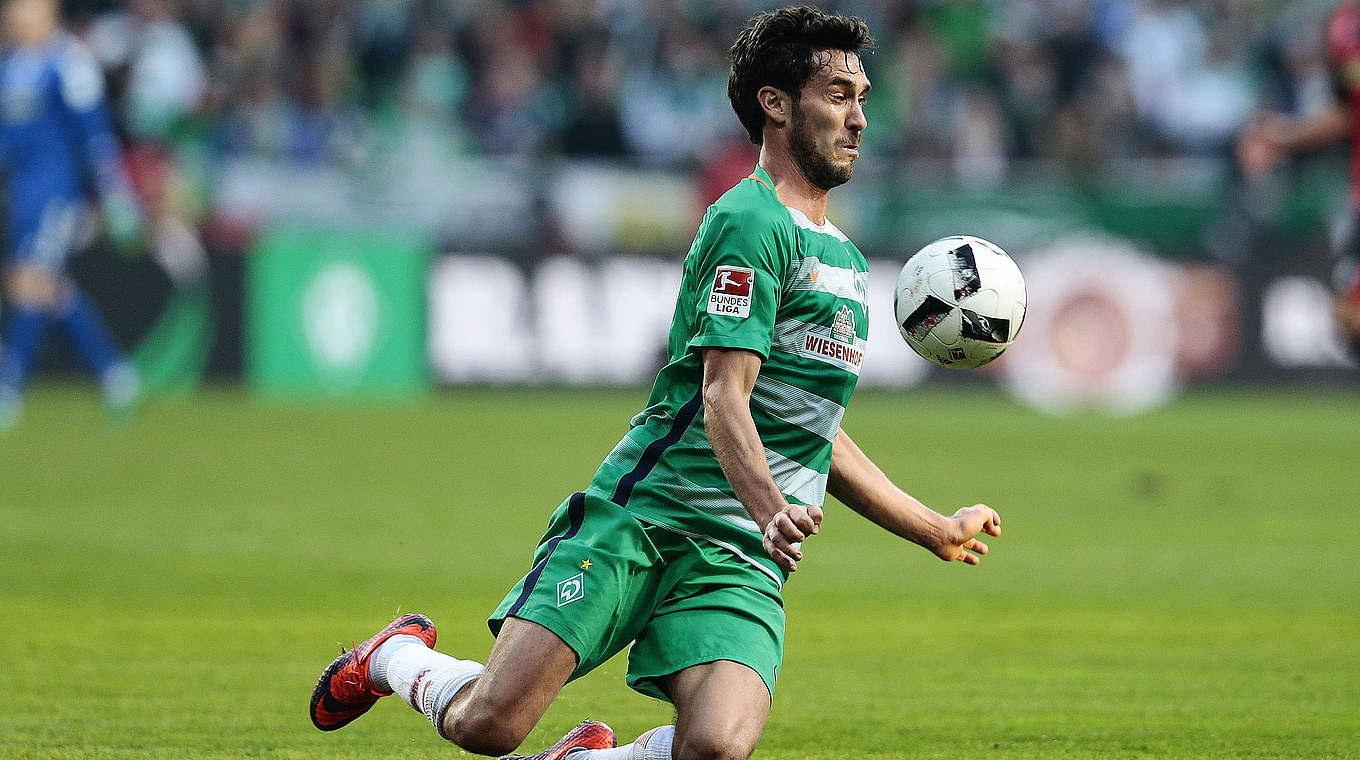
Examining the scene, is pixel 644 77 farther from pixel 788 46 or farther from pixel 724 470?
pixel 724 470

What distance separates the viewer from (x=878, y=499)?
4.85 m

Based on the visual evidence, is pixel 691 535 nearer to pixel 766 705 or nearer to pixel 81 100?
pixel 766 705

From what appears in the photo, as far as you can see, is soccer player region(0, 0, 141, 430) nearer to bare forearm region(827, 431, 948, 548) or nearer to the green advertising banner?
the green advertising banner

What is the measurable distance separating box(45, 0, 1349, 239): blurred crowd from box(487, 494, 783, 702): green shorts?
1507cm

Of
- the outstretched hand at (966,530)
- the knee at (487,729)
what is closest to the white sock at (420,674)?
the knee at (487,729)

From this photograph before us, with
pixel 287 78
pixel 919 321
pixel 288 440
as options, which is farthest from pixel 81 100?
pixel 919 321

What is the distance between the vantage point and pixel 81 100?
15.3 m

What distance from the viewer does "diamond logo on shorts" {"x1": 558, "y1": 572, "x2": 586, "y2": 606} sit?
14.6ft

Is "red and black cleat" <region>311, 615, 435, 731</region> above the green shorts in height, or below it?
below

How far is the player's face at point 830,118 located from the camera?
4570mm

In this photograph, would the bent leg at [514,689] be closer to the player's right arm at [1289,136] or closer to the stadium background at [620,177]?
the player's right arm at [1289,136]

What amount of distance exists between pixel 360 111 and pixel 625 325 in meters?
4.39

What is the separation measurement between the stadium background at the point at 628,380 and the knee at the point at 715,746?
44.4 inches

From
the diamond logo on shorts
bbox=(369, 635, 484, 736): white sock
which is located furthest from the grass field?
the diamond logo on shorts
